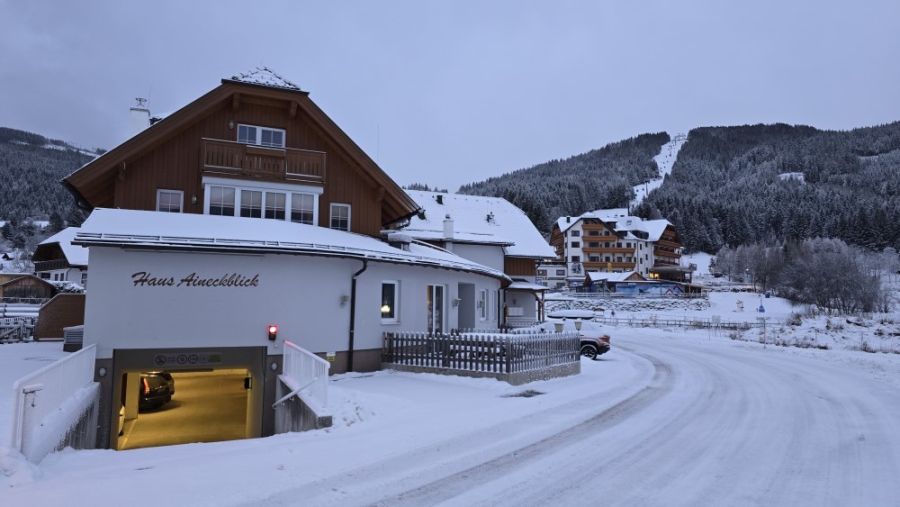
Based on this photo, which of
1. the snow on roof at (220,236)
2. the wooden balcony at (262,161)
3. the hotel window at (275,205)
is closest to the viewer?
the snow on roof at (220,236)

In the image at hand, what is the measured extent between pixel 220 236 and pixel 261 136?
257 inches

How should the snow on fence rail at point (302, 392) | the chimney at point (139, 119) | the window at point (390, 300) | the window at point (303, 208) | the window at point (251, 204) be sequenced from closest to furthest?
the snow on fence rail at point (302, 392)
the window at point (390, 300)
the window at point (251, 204)
the window at point (303, 208)
the chimney at point (139, 119)

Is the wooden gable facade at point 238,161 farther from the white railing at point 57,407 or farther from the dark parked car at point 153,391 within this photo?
the white railing at point 57,407

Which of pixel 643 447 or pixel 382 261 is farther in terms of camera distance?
pixel 382 261

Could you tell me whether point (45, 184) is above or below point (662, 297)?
above

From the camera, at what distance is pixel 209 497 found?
6.27 m

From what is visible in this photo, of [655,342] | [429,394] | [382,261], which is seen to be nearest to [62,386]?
[429,394]

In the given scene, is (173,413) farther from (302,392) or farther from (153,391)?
(302,392)

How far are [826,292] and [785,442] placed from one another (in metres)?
62.0

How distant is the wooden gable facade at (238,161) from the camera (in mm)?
17891

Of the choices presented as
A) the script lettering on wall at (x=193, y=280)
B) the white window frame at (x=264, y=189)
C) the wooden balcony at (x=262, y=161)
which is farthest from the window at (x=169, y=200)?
the script lettering on wall at (x=193, y=280)

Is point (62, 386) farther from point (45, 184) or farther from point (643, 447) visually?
point (45, 184)

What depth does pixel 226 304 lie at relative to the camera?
575 inches

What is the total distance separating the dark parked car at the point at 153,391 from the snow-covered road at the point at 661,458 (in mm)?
14393
